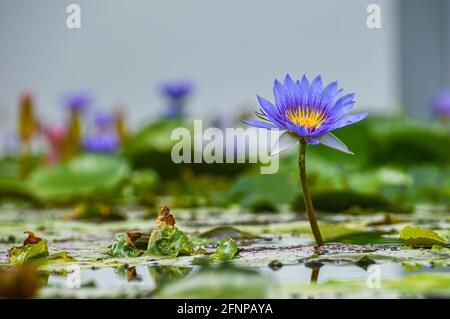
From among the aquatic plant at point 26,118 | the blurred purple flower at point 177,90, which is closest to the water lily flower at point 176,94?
the blurred purple flower at point 177,90

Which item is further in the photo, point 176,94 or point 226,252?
point 176,94

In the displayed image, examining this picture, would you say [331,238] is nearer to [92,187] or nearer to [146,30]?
[92,187]

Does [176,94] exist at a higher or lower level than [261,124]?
higher

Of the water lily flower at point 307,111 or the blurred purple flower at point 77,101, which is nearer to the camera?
the water lily flower at point 307,111

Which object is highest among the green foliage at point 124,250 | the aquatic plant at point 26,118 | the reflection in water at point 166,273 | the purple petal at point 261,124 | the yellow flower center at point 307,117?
the aquatic plant at point 26,118

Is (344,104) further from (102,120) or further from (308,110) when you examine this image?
(102,120)

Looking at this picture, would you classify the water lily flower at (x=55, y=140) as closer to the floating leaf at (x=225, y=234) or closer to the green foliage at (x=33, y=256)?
the floating leaf at (x=225, y=234)

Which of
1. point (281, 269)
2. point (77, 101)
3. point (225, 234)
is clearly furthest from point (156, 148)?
point (281, 269)

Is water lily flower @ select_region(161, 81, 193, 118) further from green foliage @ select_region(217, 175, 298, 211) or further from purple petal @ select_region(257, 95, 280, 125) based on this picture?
purple petal @ select_region(257, 95, 280, 125)
